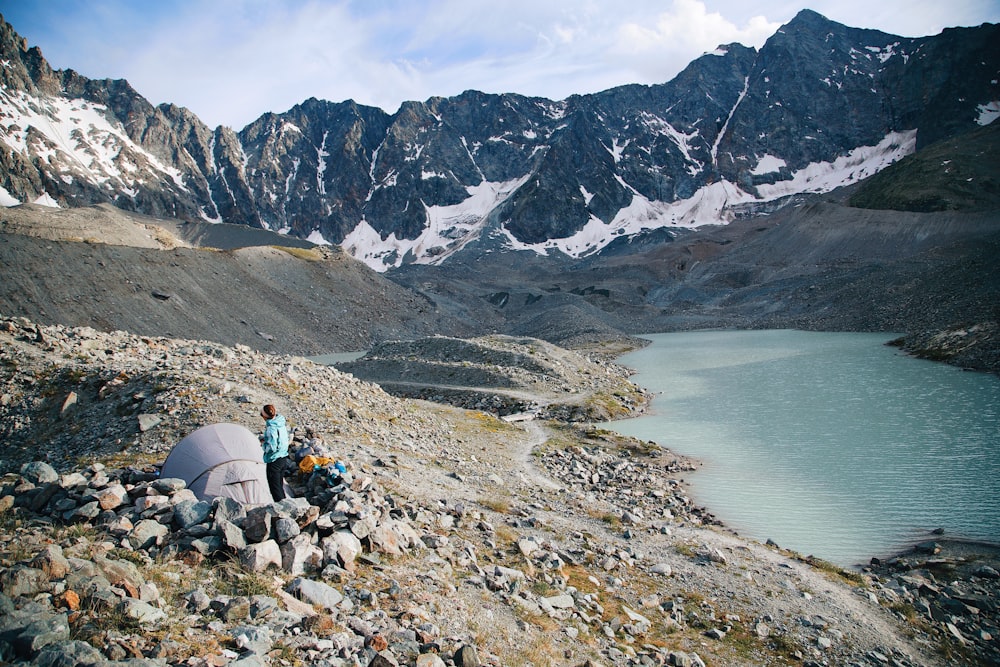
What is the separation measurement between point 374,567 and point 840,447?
2730 centimetres

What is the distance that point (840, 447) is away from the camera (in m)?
29.2

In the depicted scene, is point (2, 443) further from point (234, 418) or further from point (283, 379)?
point (283, 379)

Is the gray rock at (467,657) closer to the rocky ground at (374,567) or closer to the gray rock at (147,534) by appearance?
the rocky ground at (374,567)

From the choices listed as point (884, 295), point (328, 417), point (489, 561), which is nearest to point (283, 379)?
point (328, 417)

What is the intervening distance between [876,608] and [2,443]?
26764 mm

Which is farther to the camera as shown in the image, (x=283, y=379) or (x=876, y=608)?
(x=283, y=379)

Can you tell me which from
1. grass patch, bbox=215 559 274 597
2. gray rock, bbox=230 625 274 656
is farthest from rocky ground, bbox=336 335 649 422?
gray rock, bbox=230 625 274 656

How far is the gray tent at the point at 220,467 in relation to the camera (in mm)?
11844

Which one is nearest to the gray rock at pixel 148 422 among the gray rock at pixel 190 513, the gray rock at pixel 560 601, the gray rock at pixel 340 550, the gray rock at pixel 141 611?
the gray rock at pixel 190 513

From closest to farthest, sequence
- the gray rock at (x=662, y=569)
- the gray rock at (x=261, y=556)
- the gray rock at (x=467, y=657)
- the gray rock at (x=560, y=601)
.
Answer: the gray rock at (x=467, y=657) → the gray rock at (x=261, y=556) → the gray rock at (x=560, y=601) → the gray rock at (x=662, y=569)

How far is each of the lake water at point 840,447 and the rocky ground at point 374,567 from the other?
7.57 feet

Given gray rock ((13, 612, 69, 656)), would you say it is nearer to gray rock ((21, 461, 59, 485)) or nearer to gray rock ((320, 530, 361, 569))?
gray rock ((320, 530, 361, 569))

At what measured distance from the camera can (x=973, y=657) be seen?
12.0m

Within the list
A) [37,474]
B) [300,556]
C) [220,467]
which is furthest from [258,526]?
[37,474]
